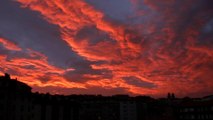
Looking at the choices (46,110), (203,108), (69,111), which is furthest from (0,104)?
(203,108)

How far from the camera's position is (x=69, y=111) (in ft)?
361

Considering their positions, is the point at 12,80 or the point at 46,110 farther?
the point at 46,110

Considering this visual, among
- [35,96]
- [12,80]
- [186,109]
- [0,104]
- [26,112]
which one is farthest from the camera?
[186,109]

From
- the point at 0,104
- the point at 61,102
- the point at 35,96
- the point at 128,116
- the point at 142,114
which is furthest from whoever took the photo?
the point at 142,114

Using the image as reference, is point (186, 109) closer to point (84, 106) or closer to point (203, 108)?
point (203, 108)

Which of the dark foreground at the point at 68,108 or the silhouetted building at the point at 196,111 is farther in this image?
the silhouetted building at the point at 196,111

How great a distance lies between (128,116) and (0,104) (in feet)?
390

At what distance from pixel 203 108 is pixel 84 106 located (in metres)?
86.2

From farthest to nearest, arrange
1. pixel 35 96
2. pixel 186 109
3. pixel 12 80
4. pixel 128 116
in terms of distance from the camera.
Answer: pixel 128 116 → pixel 186 109 → pixel 35 96 → pixel 12 80

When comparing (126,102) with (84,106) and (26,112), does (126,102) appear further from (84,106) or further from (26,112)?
(26,112)

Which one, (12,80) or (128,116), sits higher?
(12,80)

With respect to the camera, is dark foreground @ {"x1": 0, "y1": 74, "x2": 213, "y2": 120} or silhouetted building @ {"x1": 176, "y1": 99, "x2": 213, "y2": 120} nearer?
dark foreground @ {"x1": 0, "y1": 74, "x2": 213, "y2": 120}

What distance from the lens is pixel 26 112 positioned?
243 ft

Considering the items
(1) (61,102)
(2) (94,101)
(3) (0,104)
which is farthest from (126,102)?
(3) (0,104)
